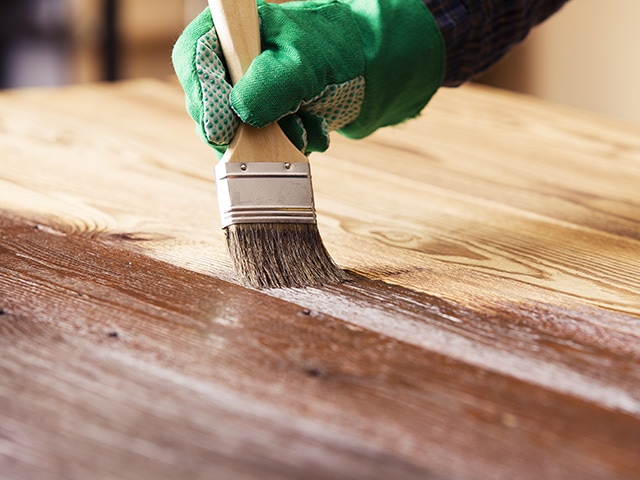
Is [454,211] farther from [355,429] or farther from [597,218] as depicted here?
[355,429]

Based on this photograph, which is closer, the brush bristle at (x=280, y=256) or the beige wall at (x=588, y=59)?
the brush bristle at (x=280, y=256)

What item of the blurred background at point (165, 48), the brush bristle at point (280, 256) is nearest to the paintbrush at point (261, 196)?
the brush bristle at point (280, 256)

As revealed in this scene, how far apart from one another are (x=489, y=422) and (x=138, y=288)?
34 centimetres

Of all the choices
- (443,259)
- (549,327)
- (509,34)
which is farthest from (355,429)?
(509,34)

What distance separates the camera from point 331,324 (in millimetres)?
748

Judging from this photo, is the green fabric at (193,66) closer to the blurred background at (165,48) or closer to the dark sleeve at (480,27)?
the dark sleeve at (480,27)

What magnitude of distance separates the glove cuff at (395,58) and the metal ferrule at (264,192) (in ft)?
0.52

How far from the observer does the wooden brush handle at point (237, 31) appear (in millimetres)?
883

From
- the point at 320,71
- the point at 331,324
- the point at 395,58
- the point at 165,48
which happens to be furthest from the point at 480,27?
the point at 165,48

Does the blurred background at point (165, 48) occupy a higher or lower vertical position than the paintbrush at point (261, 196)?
higher

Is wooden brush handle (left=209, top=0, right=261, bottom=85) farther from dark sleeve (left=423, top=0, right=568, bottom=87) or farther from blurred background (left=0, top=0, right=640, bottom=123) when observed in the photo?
blurred background (left=0, top=0, right=640, bottom=123)

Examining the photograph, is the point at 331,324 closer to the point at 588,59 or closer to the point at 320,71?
the point at 320,71

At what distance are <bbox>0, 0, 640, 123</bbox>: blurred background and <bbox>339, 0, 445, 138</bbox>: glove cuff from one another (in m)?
1.96

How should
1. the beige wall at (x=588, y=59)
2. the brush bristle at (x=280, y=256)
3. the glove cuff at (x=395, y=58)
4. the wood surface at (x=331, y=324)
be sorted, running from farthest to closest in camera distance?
the beige wall at (x=588, y=59)
the glove cuff at (x=395, y=58)
the brush bristle at (x=280, y=256)
the wood surface at (x=331, y=324)
